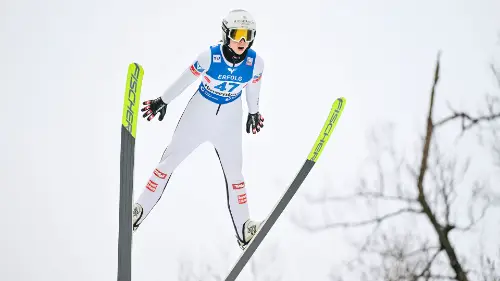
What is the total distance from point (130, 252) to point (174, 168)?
3.17ft

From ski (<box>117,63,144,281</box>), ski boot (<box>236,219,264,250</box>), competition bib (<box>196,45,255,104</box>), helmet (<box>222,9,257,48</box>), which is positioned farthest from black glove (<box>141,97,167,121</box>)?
ski boot (<box>236,219,264,250</box>)

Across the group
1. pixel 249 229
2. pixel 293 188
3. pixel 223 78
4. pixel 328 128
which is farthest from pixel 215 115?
pixel 328 128

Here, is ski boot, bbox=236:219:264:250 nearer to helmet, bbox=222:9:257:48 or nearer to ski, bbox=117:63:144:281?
ski, bbox=117:63:144:281

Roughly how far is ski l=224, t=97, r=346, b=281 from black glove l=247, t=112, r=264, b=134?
707mm

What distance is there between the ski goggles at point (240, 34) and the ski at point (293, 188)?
1563 millimetres

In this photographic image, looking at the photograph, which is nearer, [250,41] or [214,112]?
[250,41]

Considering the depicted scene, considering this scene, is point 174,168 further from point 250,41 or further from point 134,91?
point 250,41

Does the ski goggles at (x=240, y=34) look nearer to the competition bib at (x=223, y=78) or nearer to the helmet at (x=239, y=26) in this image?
the helmet at (x=239, y=26)

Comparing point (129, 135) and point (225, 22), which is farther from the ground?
point (225, 22)

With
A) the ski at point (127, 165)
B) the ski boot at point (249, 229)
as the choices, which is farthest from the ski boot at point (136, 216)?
the ski boot at point (249, 229)

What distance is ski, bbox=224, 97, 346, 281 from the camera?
4746 mm

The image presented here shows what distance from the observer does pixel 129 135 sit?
395cm

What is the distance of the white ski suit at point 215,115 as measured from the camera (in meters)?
4.24

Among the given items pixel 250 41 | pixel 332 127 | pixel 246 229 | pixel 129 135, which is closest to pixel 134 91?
pixel 129 135
